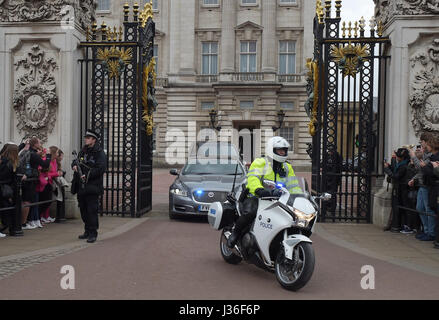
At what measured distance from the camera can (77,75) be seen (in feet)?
36.6

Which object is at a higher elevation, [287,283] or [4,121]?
→ [4,121]

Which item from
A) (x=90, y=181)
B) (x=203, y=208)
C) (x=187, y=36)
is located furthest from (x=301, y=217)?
(x=187, y=36)

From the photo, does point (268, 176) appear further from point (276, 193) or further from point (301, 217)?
point (301, 217)

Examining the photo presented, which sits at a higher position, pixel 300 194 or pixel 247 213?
pixel 300 194

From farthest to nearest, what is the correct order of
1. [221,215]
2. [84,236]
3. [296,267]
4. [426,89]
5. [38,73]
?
[38,73] → [426,89] → [84,236] → [221,215] → [296,267]

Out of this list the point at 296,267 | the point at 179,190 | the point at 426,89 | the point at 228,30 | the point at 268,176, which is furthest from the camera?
the point at 228,30

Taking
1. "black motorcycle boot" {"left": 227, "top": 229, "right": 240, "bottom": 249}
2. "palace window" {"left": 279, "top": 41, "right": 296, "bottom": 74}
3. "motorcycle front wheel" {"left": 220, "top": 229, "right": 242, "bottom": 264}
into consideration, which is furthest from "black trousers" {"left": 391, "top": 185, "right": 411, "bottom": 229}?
"palace window" {"left": 279, "top": 41, "right": 296, "bottom": 74}

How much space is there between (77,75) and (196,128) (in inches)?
1056

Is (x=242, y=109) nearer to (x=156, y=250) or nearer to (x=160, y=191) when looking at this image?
(x=160, y=191)

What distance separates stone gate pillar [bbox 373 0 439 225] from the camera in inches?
393

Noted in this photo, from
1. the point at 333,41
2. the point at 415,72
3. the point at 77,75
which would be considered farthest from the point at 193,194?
the point at 415,72

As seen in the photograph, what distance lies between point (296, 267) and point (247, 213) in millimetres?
975

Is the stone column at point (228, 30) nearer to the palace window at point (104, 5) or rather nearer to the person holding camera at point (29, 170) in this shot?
the palace window at point (104, 5)

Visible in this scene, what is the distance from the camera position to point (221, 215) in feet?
20.7
